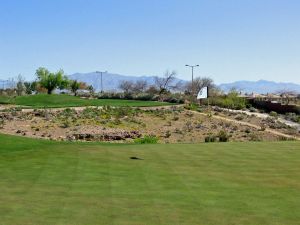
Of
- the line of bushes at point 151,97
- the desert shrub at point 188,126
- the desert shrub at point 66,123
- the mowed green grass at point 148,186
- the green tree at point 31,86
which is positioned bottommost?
the desert shrub at point 188,126

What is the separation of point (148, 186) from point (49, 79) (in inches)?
4722

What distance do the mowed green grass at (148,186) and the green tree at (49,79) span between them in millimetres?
110929

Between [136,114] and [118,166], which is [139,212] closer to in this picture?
[118,166]

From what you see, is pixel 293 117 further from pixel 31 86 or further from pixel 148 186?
pixel 31 86

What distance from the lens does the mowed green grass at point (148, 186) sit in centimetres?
1037

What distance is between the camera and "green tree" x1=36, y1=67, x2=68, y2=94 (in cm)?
12988

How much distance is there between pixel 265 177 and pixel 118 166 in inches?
189

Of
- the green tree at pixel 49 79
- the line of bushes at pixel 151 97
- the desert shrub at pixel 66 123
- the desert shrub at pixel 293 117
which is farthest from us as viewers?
the green tree at pixel 49 79

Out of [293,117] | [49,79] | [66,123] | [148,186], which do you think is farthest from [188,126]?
[49,79]

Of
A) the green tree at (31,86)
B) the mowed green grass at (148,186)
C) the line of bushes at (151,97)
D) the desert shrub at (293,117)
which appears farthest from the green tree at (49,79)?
the mowed green grass at (148,186)

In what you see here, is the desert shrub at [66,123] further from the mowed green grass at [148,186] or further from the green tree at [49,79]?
the green tree at [49,79]

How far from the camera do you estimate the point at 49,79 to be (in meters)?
130

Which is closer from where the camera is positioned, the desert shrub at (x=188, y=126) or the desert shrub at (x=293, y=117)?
the desert shrub at (x=188, y=126)

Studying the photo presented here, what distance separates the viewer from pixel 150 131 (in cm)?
4356
